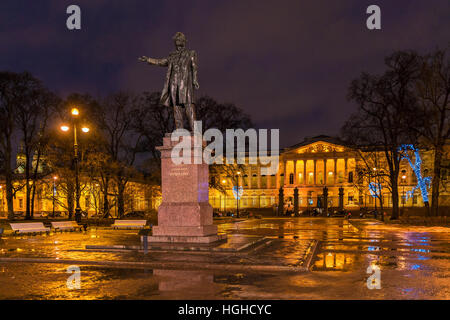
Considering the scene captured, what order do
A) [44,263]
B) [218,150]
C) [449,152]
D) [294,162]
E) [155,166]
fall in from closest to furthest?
[44,263], [449,152], [155,166], [218,150], [294,162]

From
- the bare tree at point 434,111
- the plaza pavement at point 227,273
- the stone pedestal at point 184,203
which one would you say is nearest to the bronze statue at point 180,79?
the stone pedestal at point 184,203

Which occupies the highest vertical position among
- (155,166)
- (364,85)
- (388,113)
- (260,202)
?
(364,85)

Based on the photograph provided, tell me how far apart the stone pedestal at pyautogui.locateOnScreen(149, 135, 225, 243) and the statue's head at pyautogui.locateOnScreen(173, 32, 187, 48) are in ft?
12.8

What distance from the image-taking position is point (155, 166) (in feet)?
144

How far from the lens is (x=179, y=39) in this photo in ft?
54.3

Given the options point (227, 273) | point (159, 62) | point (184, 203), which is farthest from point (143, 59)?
point (227, 273)

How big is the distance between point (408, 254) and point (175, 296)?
405 inches

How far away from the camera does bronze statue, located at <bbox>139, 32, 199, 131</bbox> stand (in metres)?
16.2

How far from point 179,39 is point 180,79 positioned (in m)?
1.65

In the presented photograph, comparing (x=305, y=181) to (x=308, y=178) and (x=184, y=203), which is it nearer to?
(x=308, y=178)

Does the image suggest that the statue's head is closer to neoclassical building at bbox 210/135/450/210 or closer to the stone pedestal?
the stone pedestal

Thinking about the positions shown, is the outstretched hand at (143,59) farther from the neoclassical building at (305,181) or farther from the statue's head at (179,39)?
the neoclassical building at (305,181)
